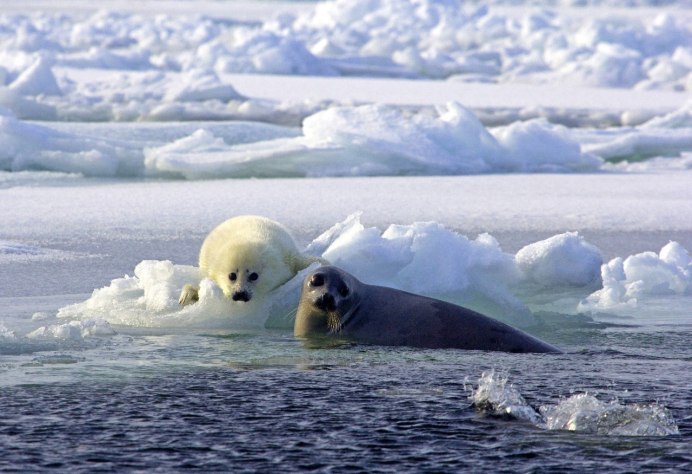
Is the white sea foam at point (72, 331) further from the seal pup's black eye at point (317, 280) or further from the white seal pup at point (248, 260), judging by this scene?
the seal pup's black eye at point (317, 280)

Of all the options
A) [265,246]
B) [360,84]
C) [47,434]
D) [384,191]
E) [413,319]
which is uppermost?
[360,84]

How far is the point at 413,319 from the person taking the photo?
159 inches

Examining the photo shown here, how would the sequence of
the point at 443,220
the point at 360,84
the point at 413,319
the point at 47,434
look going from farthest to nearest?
1. the point at 360,84
2. the point at 443,220
3. the point at 413,319
4. the point at 47,434

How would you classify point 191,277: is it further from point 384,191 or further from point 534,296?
point 384,191

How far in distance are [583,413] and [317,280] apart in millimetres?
1450

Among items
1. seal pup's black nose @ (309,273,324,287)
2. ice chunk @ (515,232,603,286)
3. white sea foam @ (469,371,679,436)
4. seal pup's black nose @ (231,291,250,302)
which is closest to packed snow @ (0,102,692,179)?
ice chunk @ (515,232,603,286)

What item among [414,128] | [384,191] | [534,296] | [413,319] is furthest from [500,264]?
[414,128]

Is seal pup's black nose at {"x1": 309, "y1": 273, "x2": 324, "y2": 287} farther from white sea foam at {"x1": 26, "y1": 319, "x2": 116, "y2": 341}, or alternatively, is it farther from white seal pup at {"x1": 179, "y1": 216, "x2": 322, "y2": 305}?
white sea foam at {"x1": 26, "y1": 319, "x2": 116, "y2": 341}

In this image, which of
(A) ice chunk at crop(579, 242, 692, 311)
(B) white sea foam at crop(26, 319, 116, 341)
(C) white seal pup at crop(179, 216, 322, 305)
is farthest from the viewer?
(A) ice chunk at crop(579, 242, 692, 311)

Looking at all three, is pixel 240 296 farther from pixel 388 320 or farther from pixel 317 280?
pixel 388 320

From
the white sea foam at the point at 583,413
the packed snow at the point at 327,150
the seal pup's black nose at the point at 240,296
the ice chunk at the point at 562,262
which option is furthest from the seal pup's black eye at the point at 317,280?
the packed snow at the point at 327,150

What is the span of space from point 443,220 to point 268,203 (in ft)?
3.89

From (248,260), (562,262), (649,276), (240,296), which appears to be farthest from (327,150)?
(240,296)

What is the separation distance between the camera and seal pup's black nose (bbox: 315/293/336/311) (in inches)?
158
